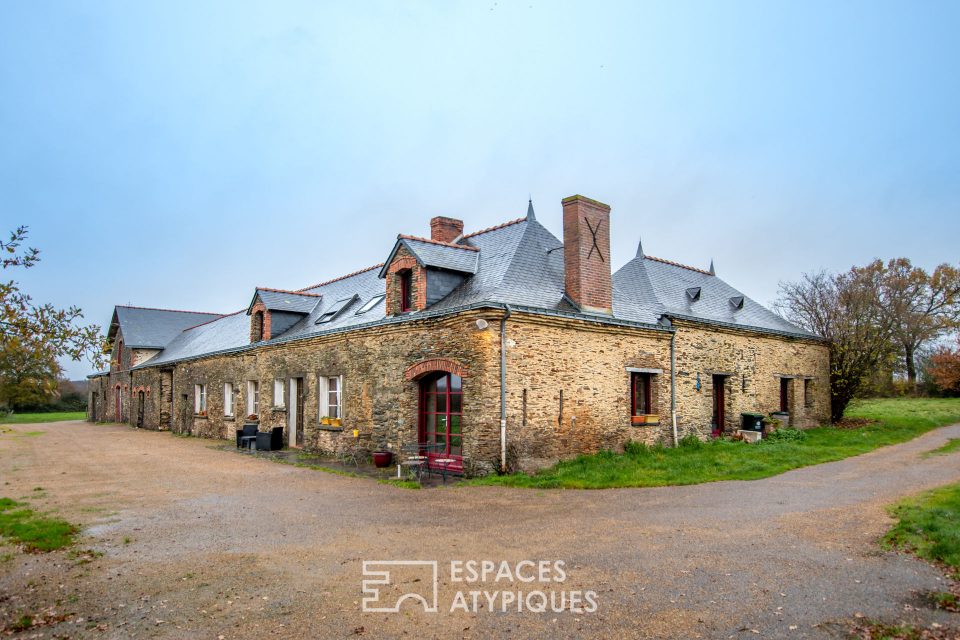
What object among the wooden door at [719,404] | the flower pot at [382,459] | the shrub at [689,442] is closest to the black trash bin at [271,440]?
the flower pot at [382,459]

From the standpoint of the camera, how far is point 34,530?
26.9 feet

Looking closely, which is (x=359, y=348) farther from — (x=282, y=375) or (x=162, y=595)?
(x=162, y=595)

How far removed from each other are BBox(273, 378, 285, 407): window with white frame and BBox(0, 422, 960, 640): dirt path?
703 centimetres

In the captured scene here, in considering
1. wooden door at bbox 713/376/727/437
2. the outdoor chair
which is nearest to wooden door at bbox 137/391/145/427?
the outdoor chair

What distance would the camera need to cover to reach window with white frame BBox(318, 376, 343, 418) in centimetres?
1680

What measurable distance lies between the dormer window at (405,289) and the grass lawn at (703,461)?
5226 millimetres

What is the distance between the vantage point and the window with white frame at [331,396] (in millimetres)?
16797

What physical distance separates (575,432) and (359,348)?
20.2 ft

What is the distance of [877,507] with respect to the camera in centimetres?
905

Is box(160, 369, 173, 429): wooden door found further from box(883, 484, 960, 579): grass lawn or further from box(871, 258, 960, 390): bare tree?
box(871, 258, 960, 390): bare tree

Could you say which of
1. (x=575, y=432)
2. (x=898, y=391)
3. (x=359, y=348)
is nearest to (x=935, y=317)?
(x=898, y=391)

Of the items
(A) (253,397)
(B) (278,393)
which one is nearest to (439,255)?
(B) (278,393)

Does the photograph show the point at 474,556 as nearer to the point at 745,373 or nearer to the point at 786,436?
the point at 745,373

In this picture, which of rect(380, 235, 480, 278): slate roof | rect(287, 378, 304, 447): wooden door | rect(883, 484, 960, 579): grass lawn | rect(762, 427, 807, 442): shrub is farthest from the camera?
rect(287, 378, 304, 447): wooden door
